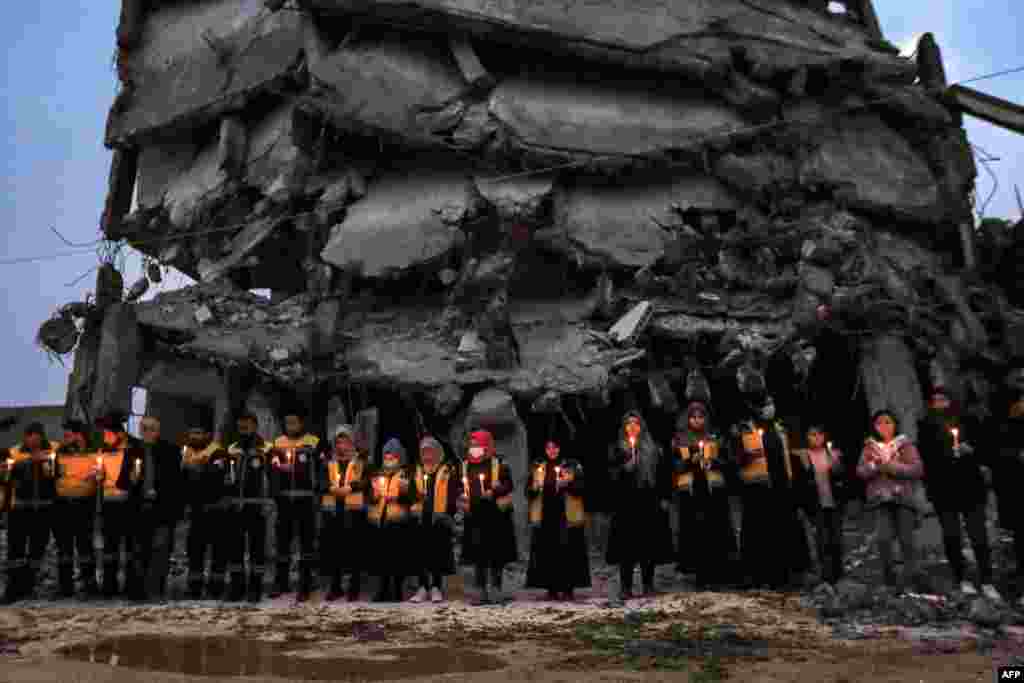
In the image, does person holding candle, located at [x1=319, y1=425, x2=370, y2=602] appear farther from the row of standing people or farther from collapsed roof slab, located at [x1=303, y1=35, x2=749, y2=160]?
collapsed roof slab, located at [x1=303, y1=35, x2=749, y2=160]

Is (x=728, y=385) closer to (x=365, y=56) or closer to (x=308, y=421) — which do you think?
(x=308, y=421)

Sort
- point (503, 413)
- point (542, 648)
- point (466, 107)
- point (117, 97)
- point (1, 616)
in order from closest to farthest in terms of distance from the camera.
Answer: point (542, 648), point (1, 616), point (503, 413), point (466, 107), point (117, 97)

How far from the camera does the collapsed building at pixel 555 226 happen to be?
38.9 feet

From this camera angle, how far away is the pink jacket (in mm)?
7371

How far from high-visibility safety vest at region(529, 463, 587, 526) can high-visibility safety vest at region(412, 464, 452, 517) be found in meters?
0.88

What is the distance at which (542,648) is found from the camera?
603 centimetres

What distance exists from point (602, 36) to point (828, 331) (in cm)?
601

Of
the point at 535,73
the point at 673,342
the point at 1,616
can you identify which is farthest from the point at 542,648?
the point at 535,73

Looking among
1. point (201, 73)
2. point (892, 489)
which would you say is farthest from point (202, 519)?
point (201, 73)

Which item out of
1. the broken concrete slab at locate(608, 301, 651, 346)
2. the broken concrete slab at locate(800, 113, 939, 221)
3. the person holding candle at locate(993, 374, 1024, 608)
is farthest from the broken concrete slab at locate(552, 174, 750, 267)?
the person holding candle at locate(993, 374, 1024, 608)

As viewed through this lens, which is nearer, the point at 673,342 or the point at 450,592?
the point at 450,592

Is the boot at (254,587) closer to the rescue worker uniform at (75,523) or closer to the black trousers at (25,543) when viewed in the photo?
the rescue worker uniform at (75,523)

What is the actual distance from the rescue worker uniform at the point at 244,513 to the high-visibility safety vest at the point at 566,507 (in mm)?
2732

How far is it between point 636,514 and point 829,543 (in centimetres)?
183
